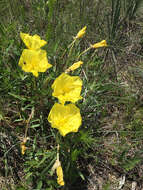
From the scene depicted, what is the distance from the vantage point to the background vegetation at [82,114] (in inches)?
60.7

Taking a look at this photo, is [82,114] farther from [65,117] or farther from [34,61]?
[34,61]

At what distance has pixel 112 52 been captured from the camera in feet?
6.93

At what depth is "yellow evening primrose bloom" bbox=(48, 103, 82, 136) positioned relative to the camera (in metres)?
1.39

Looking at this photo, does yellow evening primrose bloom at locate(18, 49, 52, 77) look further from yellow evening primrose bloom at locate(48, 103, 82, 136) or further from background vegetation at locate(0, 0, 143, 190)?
yellow evening primrose bloom at locate(48, 103, 82, 136)

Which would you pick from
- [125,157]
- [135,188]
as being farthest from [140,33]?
[135,188]

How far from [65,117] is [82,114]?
29 cm

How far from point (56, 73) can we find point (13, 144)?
62 centimetres

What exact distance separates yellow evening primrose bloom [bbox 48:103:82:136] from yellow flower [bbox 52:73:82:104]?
52mm

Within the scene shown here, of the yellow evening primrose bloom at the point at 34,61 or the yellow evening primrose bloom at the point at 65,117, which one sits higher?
the yellow evening primrose bloom at the point at 34,61

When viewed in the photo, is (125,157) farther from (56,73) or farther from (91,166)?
(56,73)

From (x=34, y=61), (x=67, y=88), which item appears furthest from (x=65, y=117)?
(x=34, y=61)

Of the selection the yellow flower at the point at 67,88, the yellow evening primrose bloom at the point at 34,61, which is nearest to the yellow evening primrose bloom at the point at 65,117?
the yellow flower at the point at 67,88

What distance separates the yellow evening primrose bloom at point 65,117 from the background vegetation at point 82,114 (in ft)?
0.23

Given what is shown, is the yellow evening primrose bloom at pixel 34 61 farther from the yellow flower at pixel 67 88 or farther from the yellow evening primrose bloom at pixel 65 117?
the yellow evening primrose bloom at pixel 65 117
